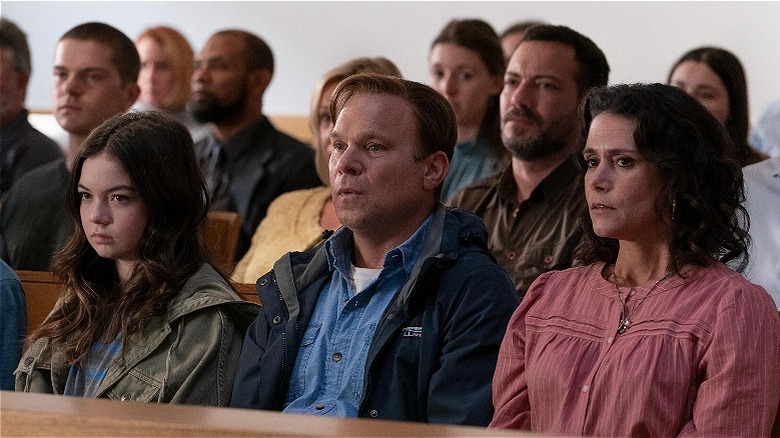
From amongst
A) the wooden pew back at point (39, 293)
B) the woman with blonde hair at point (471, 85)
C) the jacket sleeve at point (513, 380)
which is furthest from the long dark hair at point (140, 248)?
the woman with blonde hair at point (471, 85)

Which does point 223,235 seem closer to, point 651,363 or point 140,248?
point 140,248

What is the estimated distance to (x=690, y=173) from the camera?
1.94 metres

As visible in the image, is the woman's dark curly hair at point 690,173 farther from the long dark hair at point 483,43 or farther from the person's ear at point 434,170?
the long dark hair at point 483,43

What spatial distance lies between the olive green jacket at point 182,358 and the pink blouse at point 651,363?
0.54 metres

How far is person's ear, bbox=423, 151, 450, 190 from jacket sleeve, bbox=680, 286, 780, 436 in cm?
64

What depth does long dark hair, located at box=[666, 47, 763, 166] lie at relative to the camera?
3.23m

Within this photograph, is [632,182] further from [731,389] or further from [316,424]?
[316,424]

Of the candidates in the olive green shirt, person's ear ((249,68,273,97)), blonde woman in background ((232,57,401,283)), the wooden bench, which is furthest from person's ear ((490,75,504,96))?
the wooden bench

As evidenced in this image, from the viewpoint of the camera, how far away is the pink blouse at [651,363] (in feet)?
5.77

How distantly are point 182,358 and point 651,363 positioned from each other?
87 cm

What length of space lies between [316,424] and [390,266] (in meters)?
0.86

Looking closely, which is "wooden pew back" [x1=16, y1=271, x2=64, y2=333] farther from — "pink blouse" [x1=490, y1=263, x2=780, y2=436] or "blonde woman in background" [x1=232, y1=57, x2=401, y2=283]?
"pink blouse" [x1=490, y1=263, x2=780, y2=436]

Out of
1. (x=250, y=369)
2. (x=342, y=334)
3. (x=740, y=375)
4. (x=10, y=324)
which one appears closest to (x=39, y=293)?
(x=10, y=324)

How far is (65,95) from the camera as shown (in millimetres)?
3586
